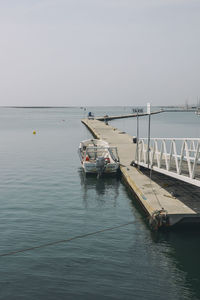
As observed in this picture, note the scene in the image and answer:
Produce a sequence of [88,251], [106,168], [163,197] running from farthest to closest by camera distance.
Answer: [106,168] < [163,197] < [88,251]

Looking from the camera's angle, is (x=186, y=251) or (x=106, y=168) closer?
(x=186, y=251)

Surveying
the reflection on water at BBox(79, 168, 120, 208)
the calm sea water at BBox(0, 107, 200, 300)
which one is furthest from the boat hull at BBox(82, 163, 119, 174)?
the calm sea water at BBox(0, 107, 200, 300)

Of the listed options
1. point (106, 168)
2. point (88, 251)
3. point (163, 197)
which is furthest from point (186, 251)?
point (106, 168)

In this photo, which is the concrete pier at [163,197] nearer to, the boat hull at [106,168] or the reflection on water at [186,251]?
the reflection on water at [186,251]

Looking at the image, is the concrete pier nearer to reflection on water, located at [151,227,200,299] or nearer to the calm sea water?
reflection on water, located at [151,227,200,299]

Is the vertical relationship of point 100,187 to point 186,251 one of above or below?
above

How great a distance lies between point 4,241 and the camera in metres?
15.7

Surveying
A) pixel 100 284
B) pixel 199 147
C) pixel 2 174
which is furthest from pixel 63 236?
pixel 2 174

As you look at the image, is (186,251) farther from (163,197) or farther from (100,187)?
(100,187)

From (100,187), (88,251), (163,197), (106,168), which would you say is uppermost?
(106,168)

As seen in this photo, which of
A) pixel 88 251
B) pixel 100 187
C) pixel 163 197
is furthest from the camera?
pixel 100 187

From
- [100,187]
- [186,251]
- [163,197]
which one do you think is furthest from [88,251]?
[100,187]

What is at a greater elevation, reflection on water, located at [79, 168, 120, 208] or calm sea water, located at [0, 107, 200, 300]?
reflection on water, located at [79, 168, 120, 208]

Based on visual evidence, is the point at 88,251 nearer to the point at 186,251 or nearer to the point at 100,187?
the point at 186,251
